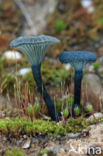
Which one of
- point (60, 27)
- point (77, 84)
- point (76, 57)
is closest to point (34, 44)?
point (76, 57)

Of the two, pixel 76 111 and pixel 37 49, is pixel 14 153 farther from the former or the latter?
pixel 37 49

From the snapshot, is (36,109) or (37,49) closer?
(37,49)

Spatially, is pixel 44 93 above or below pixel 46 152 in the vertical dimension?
above

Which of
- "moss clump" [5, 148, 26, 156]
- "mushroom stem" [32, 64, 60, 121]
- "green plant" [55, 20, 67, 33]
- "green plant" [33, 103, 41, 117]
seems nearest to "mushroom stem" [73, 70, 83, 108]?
"mushroom stem" [32, 64, 60, 121]

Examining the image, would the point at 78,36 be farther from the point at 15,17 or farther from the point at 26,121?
the point at 26,121

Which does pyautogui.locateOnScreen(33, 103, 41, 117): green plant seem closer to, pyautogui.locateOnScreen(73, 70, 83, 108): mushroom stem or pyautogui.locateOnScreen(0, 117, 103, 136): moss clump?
pyautogui.locateOnScreen(0, 117, 103, 136): moss clump

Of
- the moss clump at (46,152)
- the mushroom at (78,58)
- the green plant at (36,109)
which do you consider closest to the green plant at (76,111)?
the mushroom at (78,58)

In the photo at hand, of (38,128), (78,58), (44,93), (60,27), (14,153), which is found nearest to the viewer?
(14,153)

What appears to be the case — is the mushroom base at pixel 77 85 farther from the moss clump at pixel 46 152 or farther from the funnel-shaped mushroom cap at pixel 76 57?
the moss clump at pixel 46 152

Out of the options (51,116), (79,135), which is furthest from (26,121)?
(79,135)
